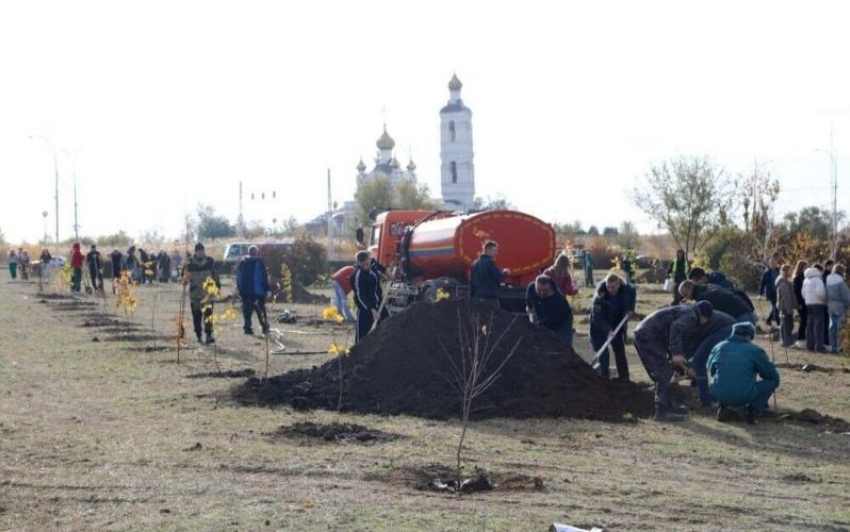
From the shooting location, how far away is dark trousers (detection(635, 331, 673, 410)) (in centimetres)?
1307

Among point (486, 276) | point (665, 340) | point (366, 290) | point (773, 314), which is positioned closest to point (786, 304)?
point (773, 314)

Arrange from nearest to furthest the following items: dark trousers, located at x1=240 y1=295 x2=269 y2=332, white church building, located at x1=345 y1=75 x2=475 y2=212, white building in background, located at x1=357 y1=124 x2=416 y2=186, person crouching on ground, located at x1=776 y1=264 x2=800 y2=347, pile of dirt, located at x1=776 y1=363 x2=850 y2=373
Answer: pile of dirt, located at x1=776 y1=363 x2=850 y2=373 < person crouching on ground, located at x1=776 y1=264 x2=800 y2=347 < dark trousers, located at x1=240 y1=295 x2=269 y2=332 < white church building, located at x1=345 y1=75 x2=475 y2=212 < white building in background, located at x1=357 y1=124 x2=416 y2=186

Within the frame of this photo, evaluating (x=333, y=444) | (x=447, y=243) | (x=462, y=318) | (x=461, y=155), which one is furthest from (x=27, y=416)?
(x=461, y=155)

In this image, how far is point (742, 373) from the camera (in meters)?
12.4

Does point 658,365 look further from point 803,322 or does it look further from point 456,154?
point 456,154

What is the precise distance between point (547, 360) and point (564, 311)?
2142 mm

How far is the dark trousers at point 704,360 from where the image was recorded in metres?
13.6

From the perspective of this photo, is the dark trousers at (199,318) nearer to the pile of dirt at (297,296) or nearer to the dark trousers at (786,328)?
the dark trousers at (786,328)

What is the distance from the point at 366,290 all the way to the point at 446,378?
11.2 ft

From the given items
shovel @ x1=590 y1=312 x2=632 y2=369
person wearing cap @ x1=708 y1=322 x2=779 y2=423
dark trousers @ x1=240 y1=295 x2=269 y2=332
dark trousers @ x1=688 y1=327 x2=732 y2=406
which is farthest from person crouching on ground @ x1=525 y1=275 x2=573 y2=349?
dark trousers @ x1=240 y1=295 x2=269 y2=332

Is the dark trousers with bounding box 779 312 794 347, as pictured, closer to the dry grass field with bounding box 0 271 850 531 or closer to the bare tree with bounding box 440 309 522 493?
the dry grass field with bounding box 0 271 850 531

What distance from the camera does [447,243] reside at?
82.9 ft

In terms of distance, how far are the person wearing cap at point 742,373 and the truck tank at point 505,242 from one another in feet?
39.9

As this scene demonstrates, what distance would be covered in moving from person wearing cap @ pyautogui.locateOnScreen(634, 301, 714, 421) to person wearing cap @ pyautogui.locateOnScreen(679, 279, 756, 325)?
4.19ft
